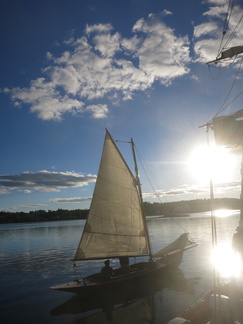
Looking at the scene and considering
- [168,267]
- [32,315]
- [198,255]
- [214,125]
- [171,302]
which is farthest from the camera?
[198,255]

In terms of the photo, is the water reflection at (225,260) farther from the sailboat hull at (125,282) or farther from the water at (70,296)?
the sailboat hull at (125,282)

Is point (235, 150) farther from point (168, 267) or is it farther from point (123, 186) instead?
point (168, 267)

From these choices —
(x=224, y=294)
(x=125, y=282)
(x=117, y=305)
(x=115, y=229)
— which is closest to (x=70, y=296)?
(x=117, y=305)

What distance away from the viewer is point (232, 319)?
486 inches

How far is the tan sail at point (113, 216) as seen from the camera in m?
23.5

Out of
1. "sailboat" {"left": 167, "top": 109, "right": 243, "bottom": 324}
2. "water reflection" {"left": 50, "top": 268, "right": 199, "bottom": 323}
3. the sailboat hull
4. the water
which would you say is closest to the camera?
"sailboat" {"left": 167, "top": 109, "right": 243, "bottom": 324}

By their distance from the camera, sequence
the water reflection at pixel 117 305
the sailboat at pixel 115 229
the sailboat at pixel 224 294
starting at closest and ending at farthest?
the sailboat at pixel 224 294
the water reflection at pixel 117 305
the sailboat at pixel 115 229

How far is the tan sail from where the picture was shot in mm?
23500

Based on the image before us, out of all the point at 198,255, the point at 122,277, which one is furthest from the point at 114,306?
the point at 198,255

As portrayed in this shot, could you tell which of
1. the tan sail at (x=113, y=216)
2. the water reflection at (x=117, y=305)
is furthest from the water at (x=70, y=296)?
the tan sail at (x=113, y=216)

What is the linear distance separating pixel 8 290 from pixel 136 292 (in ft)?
53.6

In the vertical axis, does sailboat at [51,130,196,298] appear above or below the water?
above

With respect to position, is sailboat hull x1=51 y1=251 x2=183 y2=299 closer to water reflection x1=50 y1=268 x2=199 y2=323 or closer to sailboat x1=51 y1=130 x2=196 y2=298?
sailboat x1=51 y1=130 x2=196 y2=298

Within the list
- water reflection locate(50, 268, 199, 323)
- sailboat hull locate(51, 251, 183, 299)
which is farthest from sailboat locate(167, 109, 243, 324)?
sailboat hull locate(51, 251, 183, 299)
